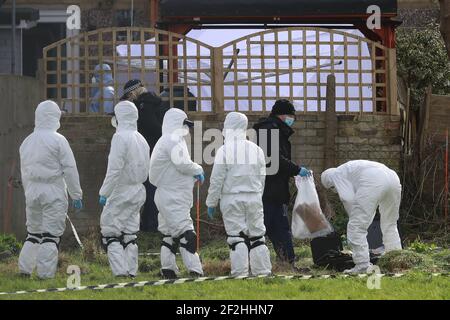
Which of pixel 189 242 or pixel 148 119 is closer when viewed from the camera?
pixel 189 242

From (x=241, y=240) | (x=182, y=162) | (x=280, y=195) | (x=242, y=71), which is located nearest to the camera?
(x=241, y=240)

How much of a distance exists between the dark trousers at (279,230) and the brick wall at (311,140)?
3.62 m

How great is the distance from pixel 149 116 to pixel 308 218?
3017 millimetres

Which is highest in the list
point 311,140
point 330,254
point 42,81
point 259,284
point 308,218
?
point 42,81

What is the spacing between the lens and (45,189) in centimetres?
1372

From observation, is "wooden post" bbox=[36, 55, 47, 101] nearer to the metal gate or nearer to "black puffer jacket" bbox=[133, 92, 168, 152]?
the metal gate

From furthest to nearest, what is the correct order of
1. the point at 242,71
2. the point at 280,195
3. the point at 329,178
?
the point at 242,71 → the point at 280,195 → the point at 329,178

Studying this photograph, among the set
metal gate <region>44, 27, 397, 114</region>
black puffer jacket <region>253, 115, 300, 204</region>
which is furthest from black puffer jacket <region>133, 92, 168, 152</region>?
black puffer jacket <region>253, 115, 300, 204</region>

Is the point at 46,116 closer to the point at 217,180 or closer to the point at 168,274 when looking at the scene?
the point at 217,180

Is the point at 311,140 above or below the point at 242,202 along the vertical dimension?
above

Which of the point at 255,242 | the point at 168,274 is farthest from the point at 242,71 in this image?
the point at 168,274
